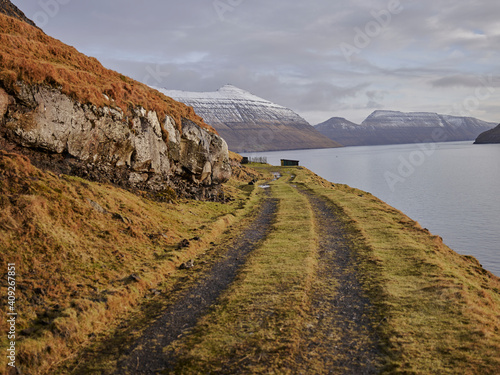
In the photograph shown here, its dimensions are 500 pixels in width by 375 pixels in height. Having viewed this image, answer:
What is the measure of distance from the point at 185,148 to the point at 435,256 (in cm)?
2469

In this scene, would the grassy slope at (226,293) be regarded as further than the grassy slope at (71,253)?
No

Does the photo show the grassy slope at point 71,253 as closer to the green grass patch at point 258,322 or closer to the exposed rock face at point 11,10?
the green grass patch at point 258,322

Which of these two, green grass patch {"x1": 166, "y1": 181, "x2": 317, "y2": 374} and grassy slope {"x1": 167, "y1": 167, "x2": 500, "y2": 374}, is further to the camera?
green grass patch {"x1": 166, "y1": 181, "x2": 317, "y2": 374}

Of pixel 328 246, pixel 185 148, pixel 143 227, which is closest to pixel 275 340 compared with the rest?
pixel 328 246

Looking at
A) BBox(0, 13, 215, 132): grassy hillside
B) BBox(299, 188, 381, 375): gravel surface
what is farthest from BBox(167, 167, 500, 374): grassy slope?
BBox(0, 13, 215, 132): grassy hillside

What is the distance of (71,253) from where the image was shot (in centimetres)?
1555

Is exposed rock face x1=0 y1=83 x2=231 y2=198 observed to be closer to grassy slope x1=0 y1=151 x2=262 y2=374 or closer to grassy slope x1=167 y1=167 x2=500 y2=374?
grassy slope x1=0 y1=151 x2=262 y2=374

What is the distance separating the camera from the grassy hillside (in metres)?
21.0

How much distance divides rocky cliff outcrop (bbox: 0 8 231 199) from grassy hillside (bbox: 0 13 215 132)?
0.06 metres

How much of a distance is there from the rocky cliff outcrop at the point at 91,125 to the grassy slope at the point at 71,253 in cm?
252

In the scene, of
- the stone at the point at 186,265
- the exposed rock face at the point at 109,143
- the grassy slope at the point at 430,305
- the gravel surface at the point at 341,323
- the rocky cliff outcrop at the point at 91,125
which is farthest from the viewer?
the rocky cliff outcrop at the point at 91,125

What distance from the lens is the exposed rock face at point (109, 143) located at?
20.2m

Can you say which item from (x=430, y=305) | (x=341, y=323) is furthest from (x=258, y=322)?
(x=430, y=305)

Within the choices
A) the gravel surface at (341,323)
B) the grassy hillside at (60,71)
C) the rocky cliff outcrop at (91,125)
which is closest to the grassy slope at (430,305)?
the gravel surface at (341,323)
